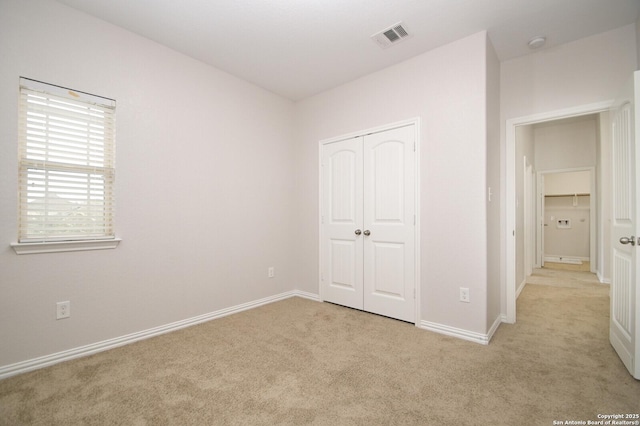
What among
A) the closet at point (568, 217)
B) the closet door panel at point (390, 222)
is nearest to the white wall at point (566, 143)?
the closet at point (568, 217)

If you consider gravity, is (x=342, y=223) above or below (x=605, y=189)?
below

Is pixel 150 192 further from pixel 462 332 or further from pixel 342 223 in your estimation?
pixel 462 332

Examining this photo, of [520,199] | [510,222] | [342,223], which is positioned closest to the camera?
[510,222]

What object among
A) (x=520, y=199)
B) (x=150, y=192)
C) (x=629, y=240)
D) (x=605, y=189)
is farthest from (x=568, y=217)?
(x=150, y=192)

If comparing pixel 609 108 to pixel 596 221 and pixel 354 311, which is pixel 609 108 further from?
pixel 596 221

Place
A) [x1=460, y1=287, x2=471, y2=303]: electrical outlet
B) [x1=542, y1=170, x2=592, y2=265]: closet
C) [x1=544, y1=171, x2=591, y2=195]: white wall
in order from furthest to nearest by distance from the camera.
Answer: [x1=544, y1=171, x2=591, y2=195]: white wall
[x1=542, y1=170, x2=592, y2=265]: closet
[x1=460, y1=287, x2=471, y2=303]: electrical outlet

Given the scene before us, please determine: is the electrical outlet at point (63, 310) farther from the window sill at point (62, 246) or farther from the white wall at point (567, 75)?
the white wall at point (567, 75)

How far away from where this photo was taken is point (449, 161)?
2756 mm

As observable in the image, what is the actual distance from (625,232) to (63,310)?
167 inches

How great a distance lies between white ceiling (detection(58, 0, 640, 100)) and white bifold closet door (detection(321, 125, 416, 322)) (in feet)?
2.93

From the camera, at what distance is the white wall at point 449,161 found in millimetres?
2588

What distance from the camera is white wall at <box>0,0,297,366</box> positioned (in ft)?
6.73

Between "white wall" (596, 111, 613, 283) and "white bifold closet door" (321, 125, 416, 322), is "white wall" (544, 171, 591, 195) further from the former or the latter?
"white bifold closet door" (321, 125, 416, 322)

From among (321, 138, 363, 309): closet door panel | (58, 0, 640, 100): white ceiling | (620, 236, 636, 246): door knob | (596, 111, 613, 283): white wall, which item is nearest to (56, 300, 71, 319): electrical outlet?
(58, 0, 640, 100): white ceiling
